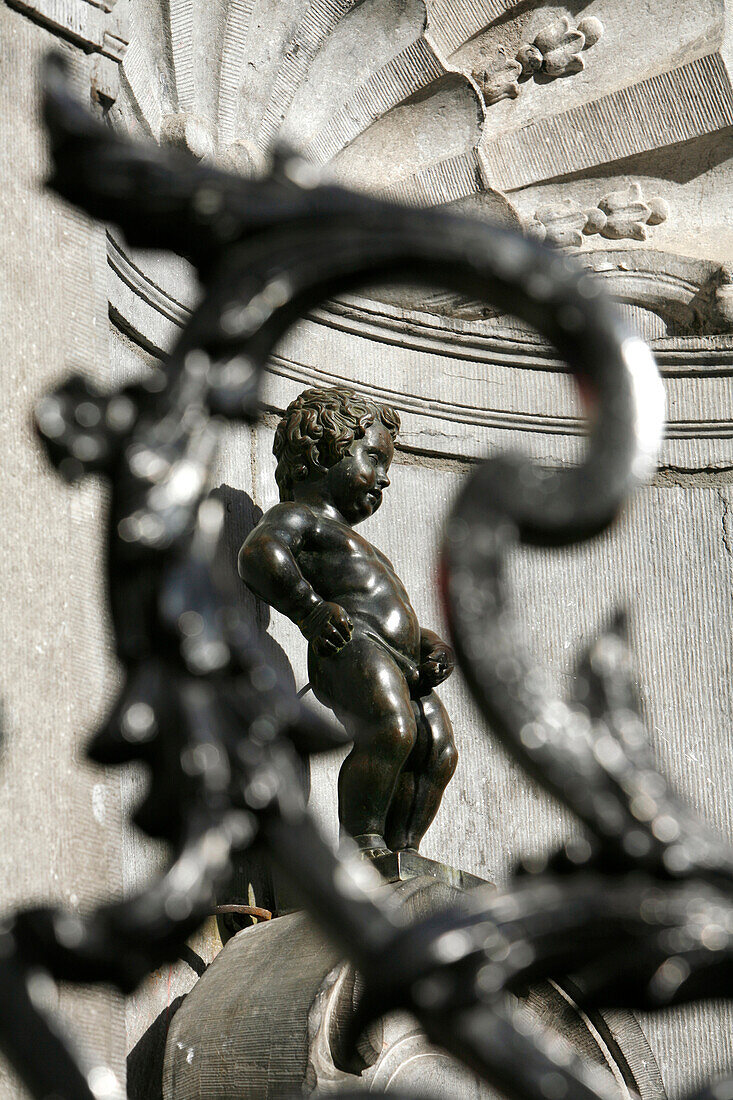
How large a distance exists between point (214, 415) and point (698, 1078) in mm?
2910

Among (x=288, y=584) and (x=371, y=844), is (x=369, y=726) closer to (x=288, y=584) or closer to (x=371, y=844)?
(x=371, y=844)

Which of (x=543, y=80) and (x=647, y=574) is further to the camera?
(x=543, y=80)

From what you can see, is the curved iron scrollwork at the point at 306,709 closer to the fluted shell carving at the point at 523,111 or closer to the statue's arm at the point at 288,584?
the statue's arm at the point at 288,584

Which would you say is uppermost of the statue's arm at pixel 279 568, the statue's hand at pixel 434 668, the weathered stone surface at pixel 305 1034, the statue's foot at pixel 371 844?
the statue's arm at pixel 279 568

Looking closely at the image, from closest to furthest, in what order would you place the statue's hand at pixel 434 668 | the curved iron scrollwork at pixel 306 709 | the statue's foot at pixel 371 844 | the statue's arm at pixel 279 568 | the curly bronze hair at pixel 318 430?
the curved iron scrollwork at pixel 306 709 < the statue's foot at pixel 371 844 < the statue's arm at pixel 279 568 < the statue's hand at pixel 434 668 < the curly bronze hair at pixel 318 430

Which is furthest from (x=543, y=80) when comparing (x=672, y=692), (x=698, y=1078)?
(x=698, y=1078)

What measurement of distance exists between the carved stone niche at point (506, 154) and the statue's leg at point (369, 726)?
106 centimetres

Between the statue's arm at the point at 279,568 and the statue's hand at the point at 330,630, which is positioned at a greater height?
the statue's arm at the point at 279,568

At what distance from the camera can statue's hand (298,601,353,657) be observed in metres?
2.79

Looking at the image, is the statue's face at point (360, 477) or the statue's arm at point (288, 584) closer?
the statue's arm at point (288, 584)

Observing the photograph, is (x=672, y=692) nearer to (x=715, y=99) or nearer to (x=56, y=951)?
(x=715, y=99)

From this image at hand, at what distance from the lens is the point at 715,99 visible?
403cm

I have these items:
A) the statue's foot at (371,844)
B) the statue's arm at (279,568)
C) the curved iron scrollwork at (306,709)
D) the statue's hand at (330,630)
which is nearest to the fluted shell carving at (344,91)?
the statue's arm at (279,568)

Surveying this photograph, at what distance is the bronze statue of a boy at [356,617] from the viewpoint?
276 centimetres
